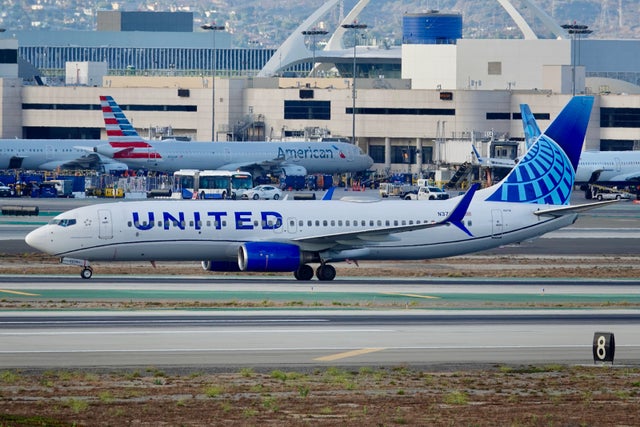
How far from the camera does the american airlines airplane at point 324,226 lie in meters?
60.7

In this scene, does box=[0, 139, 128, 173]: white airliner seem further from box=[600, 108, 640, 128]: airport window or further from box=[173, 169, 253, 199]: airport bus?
box=[600, 108, 640, 128]: airport window

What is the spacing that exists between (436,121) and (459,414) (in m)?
135

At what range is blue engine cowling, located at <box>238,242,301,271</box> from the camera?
2383 inches

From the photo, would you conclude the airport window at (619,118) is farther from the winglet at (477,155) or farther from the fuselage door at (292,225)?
the fuselage door at (292,225)

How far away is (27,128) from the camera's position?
177 meters

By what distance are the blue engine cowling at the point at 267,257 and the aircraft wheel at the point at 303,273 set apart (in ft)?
3.88

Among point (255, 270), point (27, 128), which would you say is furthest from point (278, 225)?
point (27, 128)

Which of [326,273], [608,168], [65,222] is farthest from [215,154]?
[65,222]

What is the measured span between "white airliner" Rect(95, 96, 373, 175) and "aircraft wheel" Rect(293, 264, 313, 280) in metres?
79.6

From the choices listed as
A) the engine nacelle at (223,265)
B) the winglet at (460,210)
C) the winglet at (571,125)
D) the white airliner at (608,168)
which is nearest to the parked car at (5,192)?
the white airliner at (608,168)

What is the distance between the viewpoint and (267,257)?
60688 millimetres

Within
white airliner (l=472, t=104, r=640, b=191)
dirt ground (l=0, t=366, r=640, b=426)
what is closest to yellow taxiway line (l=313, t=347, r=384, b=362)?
dirt ground (l=0, t=366, r=640, b=426)

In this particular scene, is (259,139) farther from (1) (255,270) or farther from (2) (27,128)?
(1) (255,270)

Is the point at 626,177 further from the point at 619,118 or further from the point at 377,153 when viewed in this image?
the point at 377,153
